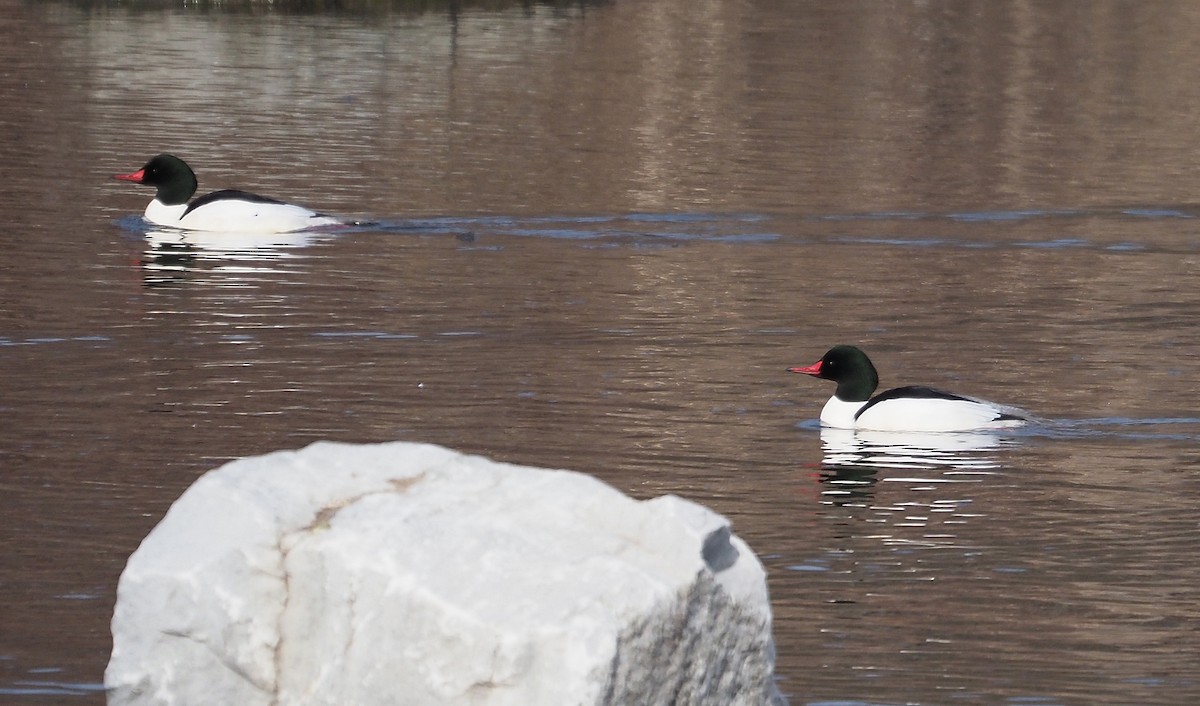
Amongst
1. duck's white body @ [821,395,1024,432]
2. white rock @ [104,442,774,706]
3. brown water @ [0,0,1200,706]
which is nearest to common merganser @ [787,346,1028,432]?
duck's white body @ [821,395,1024,432]

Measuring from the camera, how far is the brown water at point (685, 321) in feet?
30.0

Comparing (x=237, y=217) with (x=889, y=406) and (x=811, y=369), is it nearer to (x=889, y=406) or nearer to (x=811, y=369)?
(x=811, y=369)

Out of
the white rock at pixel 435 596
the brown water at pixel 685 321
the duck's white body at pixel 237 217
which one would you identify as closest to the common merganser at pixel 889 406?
the brown water at pixel 685 321

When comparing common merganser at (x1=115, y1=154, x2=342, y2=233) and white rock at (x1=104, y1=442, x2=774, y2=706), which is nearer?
white rock at (x1=104, y1=442, x2=774, y2=706)

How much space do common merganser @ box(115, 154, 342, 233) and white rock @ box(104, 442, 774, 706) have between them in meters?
13.7

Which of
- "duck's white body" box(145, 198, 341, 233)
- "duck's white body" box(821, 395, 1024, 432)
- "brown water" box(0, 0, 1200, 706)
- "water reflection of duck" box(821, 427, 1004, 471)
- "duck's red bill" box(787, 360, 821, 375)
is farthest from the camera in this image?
"duck's white body" box(145, 198, 341, 233)

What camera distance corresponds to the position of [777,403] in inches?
543

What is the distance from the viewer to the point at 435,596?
570 centimetres

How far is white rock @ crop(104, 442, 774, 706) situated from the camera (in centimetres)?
564

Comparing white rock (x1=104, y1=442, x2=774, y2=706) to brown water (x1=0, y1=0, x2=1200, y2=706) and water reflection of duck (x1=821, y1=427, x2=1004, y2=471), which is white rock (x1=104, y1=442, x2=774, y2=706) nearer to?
brown water (x1=0, y1=0, x2=1200, y2=706)

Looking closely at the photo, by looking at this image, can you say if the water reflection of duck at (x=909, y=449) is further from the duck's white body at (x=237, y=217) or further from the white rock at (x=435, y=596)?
the duck's white body at (x=237, y=217)

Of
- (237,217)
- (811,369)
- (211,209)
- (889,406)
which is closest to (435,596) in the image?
Answer: (889,406)

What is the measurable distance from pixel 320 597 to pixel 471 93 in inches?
1022

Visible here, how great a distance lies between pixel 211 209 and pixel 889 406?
9492mm
